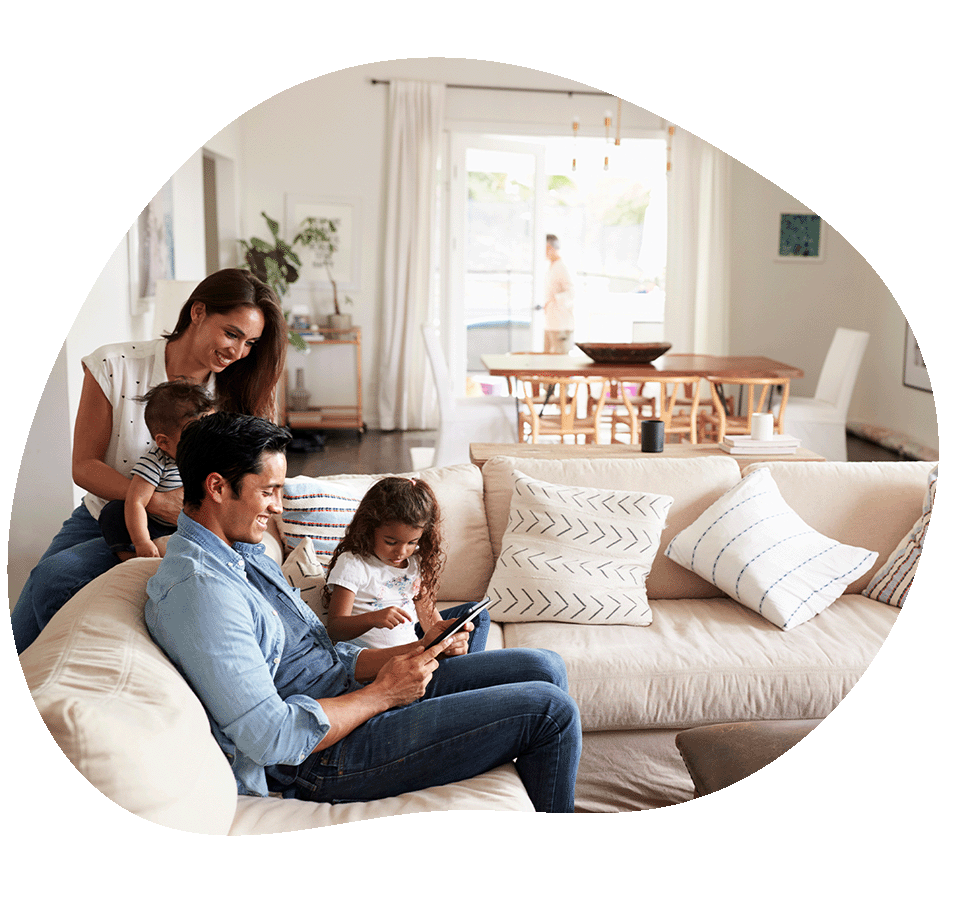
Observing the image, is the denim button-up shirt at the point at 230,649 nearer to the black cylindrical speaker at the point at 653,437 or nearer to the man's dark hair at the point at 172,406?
the man's dark hair at the point at 172,406

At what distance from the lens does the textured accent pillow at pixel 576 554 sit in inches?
99.3

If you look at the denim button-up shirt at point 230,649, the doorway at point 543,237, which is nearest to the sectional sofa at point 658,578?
the denim button-up shirt at point 230,649

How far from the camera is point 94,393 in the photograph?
6.82ft

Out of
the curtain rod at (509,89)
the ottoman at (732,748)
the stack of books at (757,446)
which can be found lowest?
the ottoman at (732,748)

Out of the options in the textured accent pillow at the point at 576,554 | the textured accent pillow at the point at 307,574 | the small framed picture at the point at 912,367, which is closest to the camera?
the textured accent pillow at the point at 307,574

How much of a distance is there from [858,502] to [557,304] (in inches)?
201

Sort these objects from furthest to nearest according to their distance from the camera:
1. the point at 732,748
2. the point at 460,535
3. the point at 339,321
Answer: the point at 339,321 → the point at 460,535 → the point at 732,748

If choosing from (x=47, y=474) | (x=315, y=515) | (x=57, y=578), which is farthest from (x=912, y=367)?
(x=57, y=578)

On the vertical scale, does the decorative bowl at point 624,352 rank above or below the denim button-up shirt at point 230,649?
above

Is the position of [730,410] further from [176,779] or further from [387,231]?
[176,779]

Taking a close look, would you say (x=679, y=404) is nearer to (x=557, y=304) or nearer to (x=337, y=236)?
(x=557, y=304)

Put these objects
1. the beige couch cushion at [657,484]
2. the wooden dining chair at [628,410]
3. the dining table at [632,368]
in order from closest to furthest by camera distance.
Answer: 1. the beige couch cushion at [657,484]
2. the dining table at [632,368]
3. the wooden dining chair at [628,410]

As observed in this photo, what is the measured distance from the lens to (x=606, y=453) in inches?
129

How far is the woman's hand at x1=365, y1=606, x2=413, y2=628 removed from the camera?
6.61 feet
